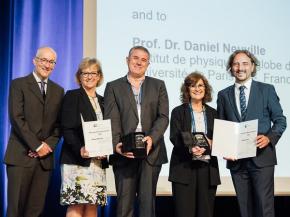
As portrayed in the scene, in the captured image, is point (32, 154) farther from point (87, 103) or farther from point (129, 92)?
point (129, 92)

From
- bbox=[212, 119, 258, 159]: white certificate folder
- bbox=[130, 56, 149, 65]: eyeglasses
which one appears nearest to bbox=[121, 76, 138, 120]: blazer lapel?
bbox=[130, 56, 149, 65]: eyeglasses

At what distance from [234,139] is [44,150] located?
1.43 metres

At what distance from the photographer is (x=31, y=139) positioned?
316 cm

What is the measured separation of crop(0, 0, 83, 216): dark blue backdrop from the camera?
431 cm

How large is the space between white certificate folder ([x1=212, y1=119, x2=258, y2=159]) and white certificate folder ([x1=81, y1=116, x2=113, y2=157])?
2.63 feet

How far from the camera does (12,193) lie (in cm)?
318

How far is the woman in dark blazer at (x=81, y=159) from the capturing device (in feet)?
10.4

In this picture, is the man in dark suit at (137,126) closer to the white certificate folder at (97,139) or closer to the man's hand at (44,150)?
the white certificate folder at (97,139)

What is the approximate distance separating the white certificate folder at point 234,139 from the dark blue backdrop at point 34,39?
6.12 ft

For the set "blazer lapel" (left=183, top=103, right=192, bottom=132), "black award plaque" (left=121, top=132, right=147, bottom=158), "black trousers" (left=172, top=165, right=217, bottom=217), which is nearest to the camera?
"black award plaque" (left=121, top=132, right=147, bottom=158)

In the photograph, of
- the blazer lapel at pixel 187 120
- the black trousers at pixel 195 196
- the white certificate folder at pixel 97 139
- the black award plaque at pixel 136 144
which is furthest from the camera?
the blazer lapel at pixel 187 120

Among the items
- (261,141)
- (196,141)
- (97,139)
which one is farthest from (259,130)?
(97,139)

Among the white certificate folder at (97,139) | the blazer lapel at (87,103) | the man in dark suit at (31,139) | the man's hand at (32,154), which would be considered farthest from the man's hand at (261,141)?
the man's hand at (32,154)

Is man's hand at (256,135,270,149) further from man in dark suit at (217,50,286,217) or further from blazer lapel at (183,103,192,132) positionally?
blazer lapel at (183,103,192,132)
